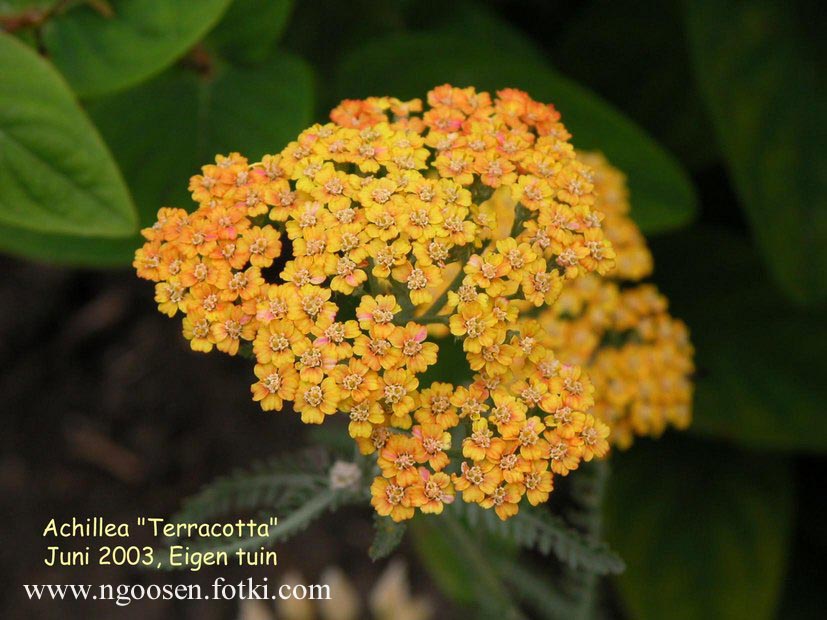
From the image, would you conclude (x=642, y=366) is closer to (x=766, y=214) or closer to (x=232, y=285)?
(x=766, y=214)

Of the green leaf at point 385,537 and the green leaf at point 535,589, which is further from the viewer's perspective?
the green leaf at point 535,589

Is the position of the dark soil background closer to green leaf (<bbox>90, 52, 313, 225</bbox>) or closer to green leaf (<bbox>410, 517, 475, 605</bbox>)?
green leaf (<bbox>410, 517, 475, 605</bbox>)

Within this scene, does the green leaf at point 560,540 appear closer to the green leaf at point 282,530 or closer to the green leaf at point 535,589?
the green leaf at point 282,530

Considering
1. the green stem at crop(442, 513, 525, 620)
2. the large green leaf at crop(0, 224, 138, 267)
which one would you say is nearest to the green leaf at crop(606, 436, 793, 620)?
the green stem at crop(442, 513, 525, 620)

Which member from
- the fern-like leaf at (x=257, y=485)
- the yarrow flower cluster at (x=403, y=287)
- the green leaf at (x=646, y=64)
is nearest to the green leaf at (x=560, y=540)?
the yarrow flower cluster at (x=403, y=287)

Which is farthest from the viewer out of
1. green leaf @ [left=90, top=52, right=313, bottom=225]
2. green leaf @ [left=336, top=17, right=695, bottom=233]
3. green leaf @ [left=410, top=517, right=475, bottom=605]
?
green leaf @ [left=410, top=517, right=475, bottom=605]

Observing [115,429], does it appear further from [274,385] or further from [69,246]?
[274,385]
